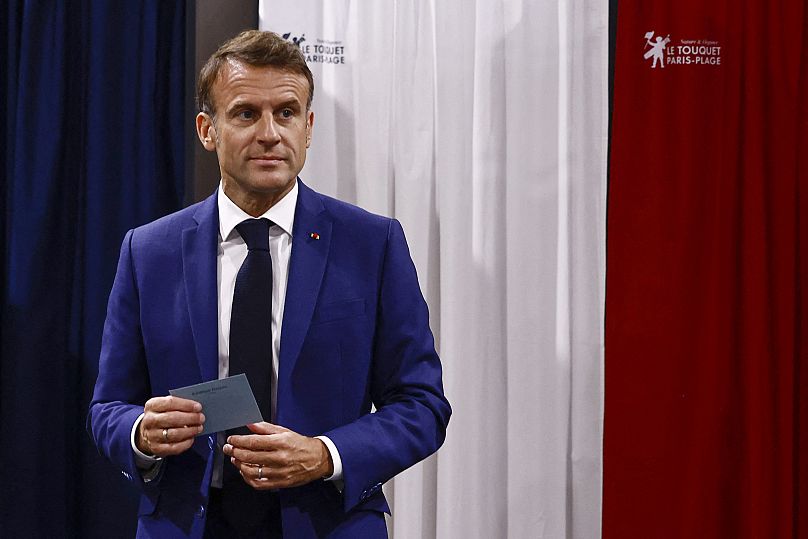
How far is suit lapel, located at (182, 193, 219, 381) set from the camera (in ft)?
5.26

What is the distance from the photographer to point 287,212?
1721 mm

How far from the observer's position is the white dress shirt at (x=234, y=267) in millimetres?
1625

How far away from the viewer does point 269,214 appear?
171 cm

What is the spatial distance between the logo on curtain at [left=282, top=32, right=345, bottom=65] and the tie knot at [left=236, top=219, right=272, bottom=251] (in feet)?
4.69

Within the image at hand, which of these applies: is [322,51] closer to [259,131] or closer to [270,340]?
[259,131]

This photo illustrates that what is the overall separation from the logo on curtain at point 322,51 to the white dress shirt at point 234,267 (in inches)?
52.9

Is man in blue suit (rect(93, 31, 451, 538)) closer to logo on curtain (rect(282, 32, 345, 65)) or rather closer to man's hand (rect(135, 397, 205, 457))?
man's hand (rect(135, 397, 205, 457))

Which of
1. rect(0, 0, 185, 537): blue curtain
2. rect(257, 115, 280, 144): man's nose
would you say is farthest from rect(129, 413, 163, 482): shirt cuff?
rect(0, 0, 185, 537): blue curtain

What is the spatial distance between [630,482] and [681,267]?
0.70 m

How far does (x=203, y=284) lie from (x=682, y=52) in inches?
75.5

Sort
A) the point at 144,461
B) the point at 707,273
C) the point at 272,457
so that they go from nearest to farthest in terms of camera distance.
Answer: the point at 272,457 → the point at 144,461 → the point at 707,273

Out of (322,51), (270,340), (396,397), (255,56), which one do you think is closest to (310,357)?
(270,340)

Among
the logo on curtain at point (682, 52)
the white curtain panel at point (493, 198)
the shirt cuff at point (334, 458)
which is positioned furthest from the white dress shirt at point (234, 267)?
the logo on curtain at point (682, 52)

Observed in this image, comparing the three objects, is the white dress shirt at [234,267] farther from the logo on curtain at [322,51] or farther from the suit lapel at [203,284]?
the logo on curtain at [322,51]
